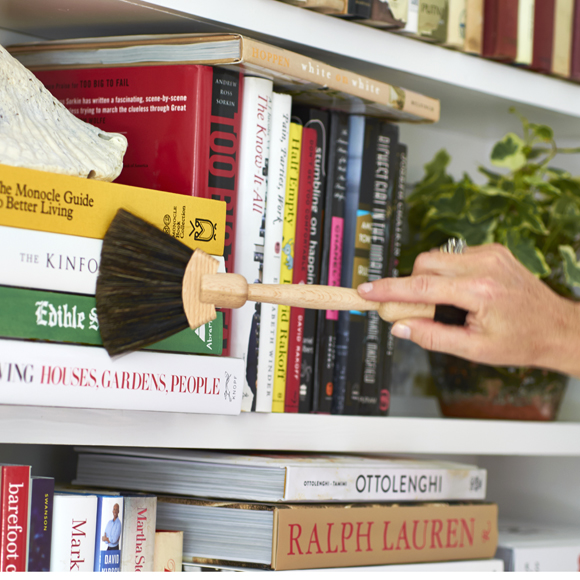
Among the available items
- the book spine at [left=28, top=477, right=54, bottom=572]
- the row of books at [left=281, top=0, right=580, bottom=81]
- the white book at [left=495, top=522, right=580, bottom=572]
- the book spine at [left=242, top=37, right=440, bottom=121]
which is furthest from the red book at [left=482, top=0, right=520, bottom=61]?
the book spine at [left=28, top=477, right=54, bottom=572]

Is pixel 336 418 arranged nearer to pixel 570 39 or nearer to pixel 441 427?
pixel 441 427

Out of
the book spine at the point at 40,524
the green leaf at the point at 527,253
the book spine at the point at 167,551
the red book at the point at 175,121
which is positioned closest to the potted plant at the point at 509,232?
the green leaf at the point at 527,253

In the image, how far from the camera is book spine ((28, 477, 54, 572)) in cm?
65

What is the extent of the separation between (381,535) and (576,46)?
2.34ft

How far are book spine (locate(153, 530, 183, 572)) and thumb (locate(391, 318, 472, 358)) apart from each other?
30 centimetres

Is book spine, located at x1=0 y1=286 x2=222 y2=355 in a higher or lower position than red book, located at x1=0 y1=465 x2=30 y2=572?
higher

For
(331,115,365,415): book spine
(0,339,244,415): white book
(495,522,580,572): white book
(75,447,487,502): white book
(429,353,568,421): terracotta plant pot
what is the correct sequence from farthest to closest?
(429,353,568,421): terracotta plant pot → (495,522,580,572): white book → (331,115,365,415): book spine → (75,447,487,502): white book → (0,339,244,415): white book

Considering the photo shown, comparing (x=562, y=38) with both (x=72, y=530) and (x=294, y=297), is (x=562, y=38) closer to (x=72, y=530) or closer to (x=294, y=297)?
(x=294, y=297)

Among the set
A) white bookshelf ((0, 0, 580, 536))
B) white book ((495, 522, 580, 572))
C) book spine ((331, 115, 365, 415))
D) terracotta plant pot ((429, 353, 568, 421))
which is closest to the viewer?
white bookshelf ((0, 0, 580, 536))

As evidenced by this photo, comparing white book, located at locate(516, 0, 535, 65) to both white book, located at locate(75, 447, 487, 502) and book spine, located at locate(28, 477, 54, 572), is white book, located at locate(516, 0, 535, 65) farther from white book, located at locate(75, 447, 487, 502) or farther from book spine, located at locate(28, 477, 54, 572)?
book spine, located at locate(28, 477, 54, 572)

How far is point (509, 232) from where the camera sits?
107 cm

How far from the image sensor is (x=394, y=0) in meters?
0.89

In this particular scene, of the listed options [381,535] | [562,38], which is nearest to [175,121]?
[381,535]

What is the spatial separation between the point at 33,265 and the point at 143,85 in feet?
0.81
